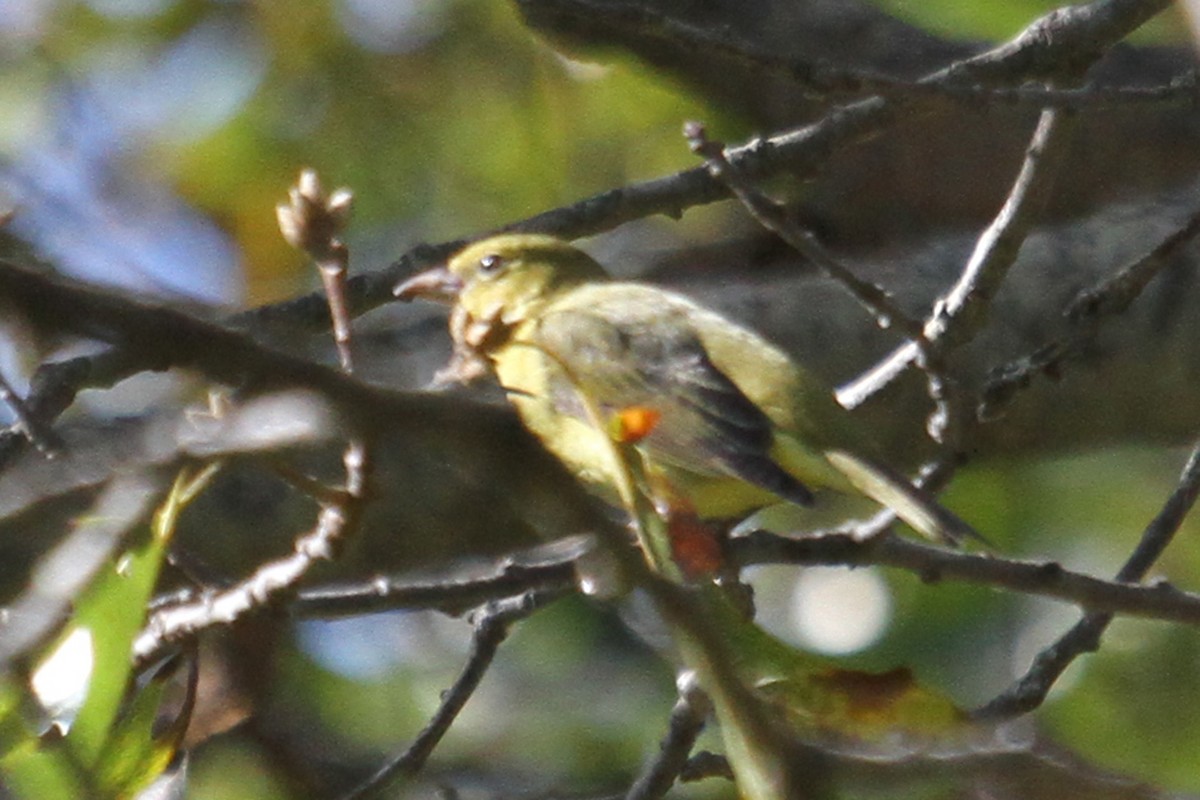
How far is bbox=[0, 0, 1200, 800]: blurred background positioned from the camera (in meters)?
5.11

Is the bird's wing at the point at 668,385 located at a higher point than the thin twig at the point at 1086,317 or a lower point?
lower

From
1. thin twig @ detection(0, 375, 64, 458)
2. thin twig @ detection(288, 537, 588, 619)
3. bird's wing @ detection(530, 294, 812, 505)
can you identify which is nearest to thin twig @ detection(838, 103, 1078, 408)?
bird's wing @ detection(530, 294, 812, 505)

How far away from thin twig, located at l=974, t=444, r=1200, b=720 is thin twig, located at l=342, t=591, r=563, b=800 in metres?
0.89

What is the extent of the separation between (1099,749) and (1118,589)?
182 centimetres

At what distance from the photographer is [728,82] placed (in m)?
6.07

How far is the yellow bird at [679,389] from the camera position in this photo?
10.6ft

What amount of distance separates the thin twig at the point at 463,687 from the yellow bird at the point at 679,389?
283 millimetres

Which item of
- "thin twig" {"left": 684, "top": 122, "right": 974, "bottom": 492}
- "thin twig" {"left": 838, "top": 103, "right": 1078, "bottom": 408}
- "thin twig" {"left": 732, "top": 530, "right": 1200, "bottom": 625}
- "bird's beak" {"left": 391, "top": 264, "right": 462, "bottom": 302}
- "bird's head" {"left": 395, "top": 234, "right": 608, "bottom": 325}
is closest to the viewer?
"thin twig" {"left": 732, "top": 530, "right": 1200, "bottom": 625}

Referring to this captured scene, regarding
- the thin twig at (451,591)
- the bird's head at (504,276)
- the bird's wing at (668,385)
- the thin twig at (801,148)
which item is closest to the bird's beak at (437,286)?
the bird's head at (504,276)

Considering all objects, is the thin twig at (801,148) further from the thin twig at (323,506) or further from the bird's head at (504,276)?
the thin twig at (323,506)

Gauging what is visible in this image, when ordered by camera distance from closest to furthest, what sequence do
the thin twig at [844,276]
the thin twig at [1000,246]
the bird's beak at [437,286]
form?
the thin twig at [844,276], the thin twig at [1000,246], the bird's beak at [437,286]

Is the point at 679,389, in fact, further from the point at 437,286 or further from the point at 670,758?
the point at 670,758

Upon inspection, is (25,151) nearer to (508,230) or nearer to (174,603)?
(508,230)

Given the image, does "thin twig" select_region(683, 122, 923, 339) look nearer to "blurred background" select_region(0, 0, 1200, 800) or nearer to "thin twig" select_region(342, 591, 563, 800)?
"thin twig" select_region(342, 591, 563, 800)
